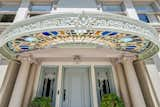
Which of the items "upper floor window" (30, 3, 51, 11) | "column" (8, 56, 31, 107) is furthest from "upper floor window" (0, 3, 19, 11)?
"column" (8, 56, 31, 107)

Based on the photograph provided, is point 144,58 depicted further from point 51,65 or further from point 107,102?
point 51,65

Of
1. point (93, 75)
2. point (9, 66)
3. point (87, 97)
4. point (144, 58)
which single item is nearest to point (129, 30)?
point (144, 58)

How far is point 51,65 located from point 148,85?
354 cm

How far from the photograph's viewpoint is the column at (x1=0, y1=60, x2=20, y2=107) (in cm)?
470

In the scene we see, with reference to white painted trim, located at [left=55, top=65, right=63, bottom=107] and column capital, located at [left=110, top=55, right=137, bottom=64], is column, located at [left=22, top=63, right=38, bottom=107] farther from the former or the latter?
column capital, located at [left=110, top=55, right=137, bottom=64]

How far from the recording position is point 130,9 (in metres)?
7.53

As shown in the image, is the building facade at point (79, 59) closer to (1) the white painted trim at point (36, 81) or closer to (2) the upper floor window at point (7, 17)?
(1) the white painted trim at point (36, 81)

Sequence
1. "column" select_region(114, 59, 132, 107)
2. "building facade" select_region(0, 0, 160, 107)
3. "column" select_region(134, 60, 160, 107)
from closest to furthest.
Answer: "building facade" select_region(0, 0, 160, 107), "column" select_region(134, 60, 160, 107), "column" select_region(114, 59, 132, 107)

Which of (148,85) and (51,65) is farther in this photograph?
(51,65)

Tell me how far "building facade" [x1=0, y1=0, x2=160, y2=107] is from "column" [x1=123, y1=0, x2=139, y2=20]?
126 cm

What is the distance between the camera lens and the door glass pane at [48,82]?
540 cm

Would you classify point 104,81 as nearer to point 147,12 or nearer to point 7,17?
point 147,12

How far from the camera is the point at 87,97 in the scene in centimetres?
543

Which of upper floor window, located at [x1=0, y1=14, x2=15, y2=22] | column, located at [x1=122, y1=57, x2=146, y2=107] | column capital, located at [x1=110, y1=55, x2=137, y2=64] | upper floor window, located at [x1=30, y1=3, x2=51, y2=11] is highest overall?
upper floor window, located at [x1=30, y1=3, x2=51, y2=11]
